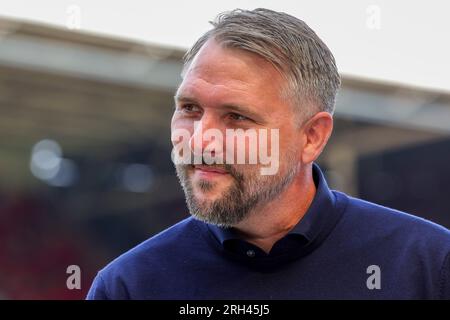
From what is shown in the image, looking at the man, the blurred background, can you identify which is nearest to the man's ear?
the man

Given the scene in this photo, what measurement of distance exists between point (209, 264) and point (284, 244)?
0.09m

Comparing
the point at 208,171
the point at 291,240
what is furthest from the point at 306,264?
the point at 208,171

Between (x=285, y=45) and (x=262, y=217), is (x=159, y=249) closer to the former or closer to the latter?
(x=262, y=217)

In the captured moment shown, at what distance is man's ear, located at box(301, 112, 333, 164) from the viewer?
36.0 inches

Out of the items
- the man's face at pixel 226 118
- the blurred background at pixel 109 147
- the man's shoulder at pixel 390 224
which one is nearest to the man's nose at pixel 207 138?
the man's face at pixel 226 118

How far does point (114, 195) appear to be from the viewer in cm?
550

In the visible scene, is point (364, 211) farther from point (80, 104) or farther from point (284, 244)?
point (80, 104)

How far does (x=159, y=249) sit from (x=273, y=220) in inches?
5.6

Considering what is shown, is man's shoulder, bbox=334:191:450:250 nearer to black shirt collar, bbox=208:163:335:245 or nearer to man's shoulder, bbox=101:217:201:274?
black shirt collar, bbox=208:163:335:245

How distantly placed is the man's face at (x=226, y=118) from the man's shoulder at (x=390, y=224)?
12cm

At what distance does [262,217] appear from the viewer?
88 centimetres

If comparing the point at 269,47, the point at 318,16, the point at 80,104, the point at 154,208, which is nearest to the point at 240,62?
the point at 269,47

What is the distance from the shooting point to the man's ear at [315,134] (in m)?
0.92

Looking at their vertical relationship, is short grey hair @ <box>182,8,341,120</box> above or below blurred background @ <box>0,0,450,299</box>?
below
